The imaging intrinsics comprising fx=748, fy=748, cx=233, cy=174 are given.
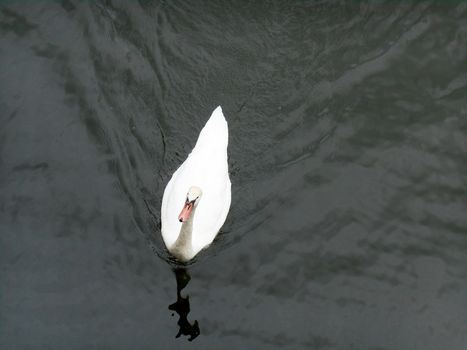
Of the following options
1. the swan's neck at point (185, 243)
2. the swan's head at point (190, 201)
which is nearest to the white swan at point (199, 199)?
the swan's neck at point (185, 243)

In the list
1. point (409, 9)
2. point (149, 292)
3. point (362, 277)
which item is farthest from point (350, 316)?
point (409, 9)

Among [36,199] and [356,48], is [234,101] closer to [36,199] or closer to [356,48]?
[356,48]

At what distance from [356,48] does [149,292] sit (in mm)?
5078

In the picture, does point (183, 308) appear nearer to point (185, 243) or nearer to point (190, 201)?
point (185, 243)

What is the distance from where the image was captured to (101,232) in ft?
31.8

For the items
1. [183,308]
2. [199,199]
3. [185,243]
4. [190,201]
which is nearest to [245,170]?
[199,199]

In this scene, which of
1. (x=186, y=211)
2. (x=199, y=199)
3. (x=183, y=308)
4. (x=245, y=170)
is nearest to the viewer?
(x=186, y=211)

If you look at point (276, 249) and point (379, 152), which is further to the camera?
point (379, 152)

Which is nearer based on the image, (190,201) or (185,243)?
(190,201)

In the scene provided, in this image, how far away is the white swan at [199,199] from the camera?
30.5 feet

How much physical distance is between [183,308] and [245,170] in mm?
2219

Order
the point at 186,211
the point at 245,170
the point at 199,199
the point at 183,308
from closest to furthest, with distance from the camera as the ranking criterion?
the point at 186,211, the point at 199,199, the point at 183,308, the point at 245,170

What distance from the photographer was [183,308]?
30.0ft

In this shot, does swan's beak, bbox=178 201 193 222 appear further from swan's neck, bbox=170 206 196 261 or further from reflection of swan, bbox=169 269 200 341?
reflection of swan, bbox=169 269 200 341
